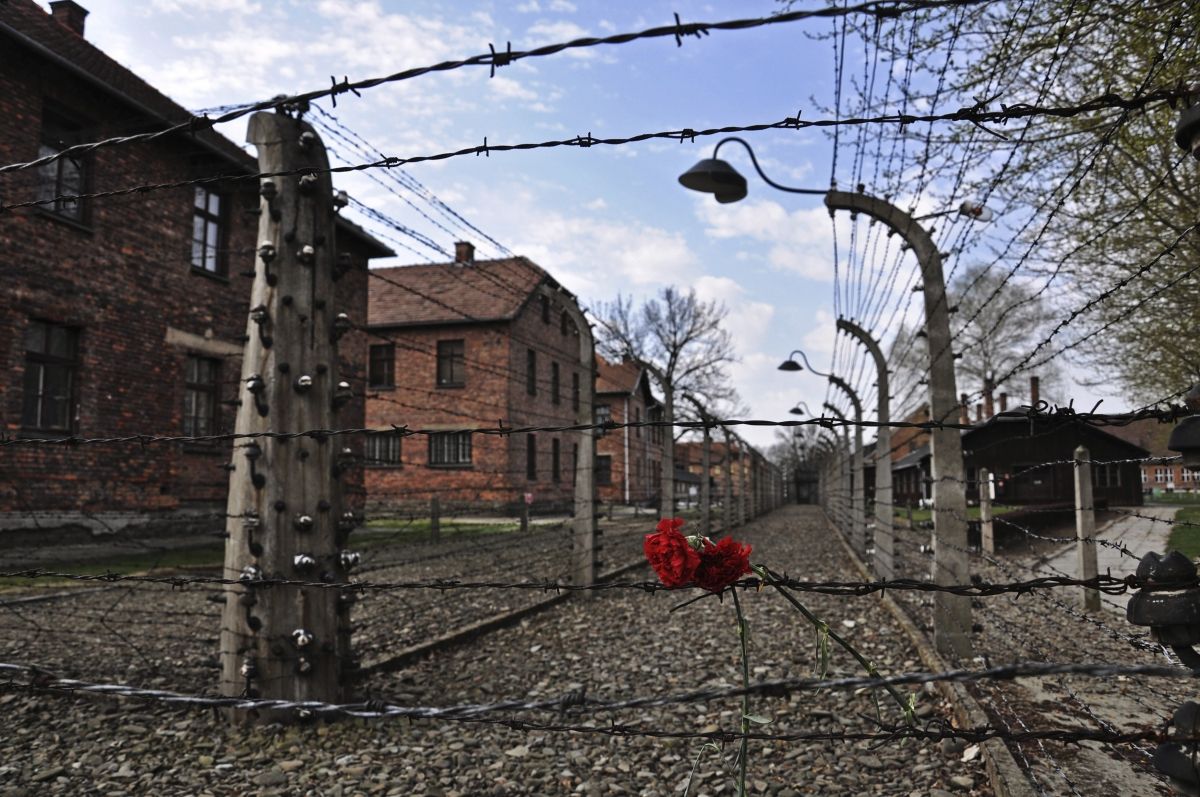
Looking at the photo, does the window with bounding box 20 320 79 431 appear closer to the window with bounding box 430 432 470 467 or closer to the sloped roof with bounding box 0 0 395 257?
the sloped roof with bounding box 0 0 395 257

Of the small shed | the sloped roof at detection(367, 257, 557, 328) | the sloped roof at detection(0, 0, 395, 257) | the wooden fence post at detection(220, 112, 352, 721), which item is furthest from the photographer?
the sloped roof at detection(367, 257, 557, 328)

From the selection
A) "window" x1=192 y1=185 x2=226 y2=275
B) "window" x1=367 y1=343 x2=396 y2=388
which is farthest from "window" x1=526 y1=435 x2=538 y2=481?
"window" x1=192 y1=185 x2=226 y2=275

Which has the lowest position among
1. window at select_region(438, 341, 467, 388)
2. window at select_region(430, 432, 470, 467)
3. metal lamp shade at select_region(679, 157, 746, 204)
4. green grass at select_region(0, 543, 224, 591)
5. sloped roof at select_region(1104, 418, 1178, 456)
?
green grass at select_region(0, 543, 224, 591)

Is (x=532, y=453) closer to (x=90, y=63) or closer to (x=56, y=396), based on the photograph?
(x=56, y=396)

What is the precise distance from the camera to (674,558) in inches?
69.2

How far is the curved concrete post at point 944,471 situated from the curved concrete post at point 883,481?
2815mm

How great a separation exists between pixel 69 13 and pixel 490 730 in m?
16.4

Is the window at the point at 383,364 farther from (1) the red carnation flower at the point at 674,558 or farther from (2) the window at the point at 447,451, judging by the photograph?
(1) the red carnation flower at the point at 674,558

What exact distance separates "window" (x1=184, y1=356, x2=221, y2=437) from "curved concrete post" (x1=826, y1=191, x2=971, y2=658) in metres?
12.4

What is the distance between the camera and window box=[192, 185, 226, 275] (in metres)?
14.5

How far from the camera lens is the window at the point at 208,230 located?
47.5 feet

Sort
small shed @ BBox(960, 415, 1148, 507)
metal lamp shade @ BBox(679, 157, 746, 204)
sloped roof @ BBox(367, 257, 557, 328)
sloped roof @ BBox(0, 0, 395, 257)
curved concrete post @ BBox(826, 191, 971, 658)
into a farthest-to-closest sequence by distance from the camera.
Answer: sloped roof @ BBox(367, 257, 557, 328) < small shed @ BBox(960, 415, 1148, 507) < sloped roof @ BBox(0, 0, 395, 257) < metal lamp shade @ BBox(679, 157, 746, 204) < curved concrete post @ BBox(826, 191, 971, 658)

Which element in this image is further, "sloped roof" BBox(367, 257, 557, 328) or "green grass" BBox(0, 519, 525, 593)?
"sloped roof" BBox(367, 257, 557, 328)

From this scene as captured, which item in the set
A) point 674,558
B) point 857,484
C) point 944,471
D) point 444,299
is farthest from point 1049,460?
point 674,558
